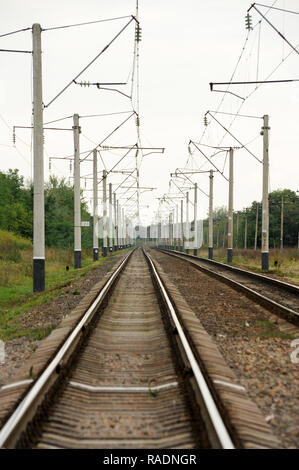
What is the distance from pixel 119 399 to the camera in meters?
4.64

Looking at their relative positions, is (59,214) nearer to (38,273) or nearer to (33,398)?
(38,273)

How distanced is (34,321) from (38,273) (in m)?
5.50

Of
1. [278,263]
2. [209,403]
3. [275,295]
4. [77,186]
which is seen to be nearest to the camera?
[209,403]

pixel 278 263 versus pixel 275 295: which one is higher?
pixel 278 263

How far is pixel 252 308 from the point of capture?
1105 cm

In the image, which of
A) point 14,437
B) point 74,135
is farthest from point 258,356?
point 74,135

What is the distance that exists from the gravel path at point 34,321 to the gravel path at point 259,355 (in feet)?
10.0

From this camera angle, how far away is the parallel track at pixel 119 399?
3.66 meters

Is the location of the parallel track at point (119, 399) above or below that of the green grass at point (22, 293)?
above

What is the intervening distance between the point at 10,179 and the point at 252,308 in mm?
59260

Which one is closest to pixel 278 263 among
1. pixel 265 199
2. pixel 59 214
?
pixel 265 199

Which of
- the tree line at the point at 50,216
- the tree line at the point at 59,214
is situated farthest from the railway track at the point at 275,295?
the tree line at the point at 50,216

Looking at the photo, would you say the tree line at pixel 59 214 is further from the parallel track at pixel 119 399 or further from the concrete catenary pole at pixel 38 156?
the parallel track at pixel 119 399

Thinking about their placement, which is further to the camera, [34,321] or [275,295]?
[275,295]
